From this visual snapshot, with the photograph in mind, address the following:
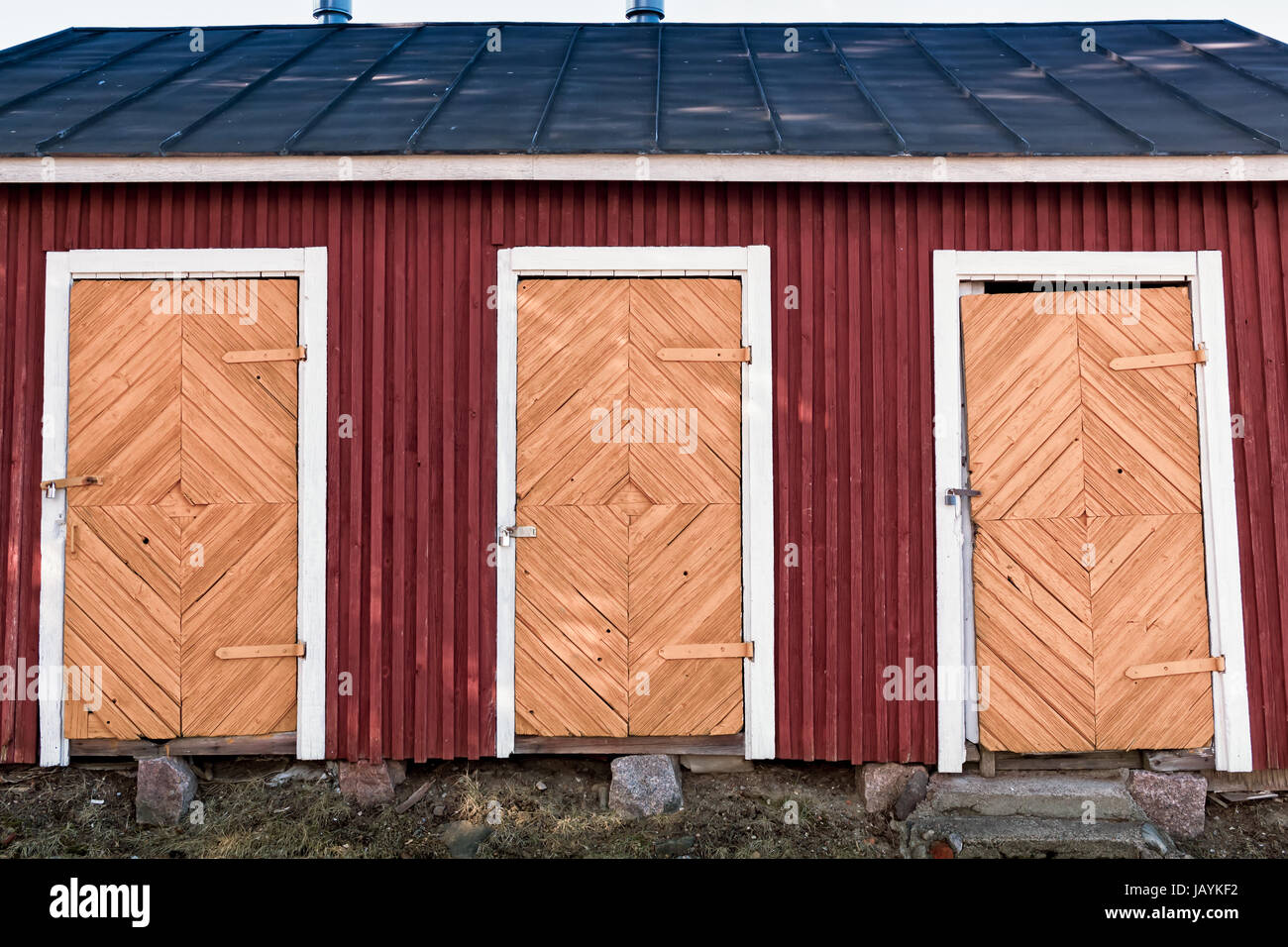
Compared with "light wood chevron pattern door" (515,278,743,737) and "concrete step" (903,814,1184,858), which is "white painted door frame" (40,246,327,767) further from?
"concrete step" (903,814,1184,858)

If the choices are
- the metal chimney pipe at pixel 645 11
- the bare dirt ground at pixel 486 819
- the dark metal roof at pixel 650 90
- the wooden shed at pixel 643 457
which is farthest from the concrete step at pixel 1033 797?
the metal chimney pipe at pixel 645 11

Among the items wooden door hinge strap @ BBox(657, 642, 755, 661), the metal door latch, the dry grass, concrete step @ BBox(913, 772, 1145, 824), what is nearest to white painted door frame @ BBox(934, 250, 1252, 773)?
concrete step @ BBox(913, 772, 1145, 824)

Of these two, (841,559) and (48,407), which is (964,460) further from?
(48,407)

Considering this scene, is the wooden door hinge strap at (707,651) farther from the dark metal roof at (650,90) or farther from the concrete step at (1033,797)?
the dark metal roof at (650,90)

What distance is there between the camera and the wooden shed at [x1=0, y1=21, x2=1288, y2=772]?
15.6 feet

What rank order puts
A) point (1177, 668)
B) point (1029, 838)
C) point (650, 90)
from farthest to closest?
point (650, 90)
point (1177, 668)
point (1029, 838)

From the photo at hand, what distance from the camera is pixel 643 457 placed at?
4.82 meters

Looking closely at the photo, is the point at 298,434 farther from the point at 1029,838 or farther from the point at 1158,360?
the point at 1158,360

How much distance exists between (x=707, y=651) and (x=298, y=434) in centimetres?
284

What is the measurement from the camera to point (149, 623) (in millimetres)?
4762

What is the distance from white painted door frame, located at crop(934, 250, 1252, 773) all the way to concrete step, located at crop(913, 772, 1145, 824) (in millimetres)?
139

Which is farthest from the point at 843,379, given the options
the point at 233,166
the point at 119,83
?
the point at 119,83

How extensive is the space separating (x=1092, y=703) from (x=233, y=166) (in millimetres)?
6053

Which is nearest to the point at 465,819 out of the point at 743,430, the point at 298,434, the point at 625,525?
the point at 625,525
